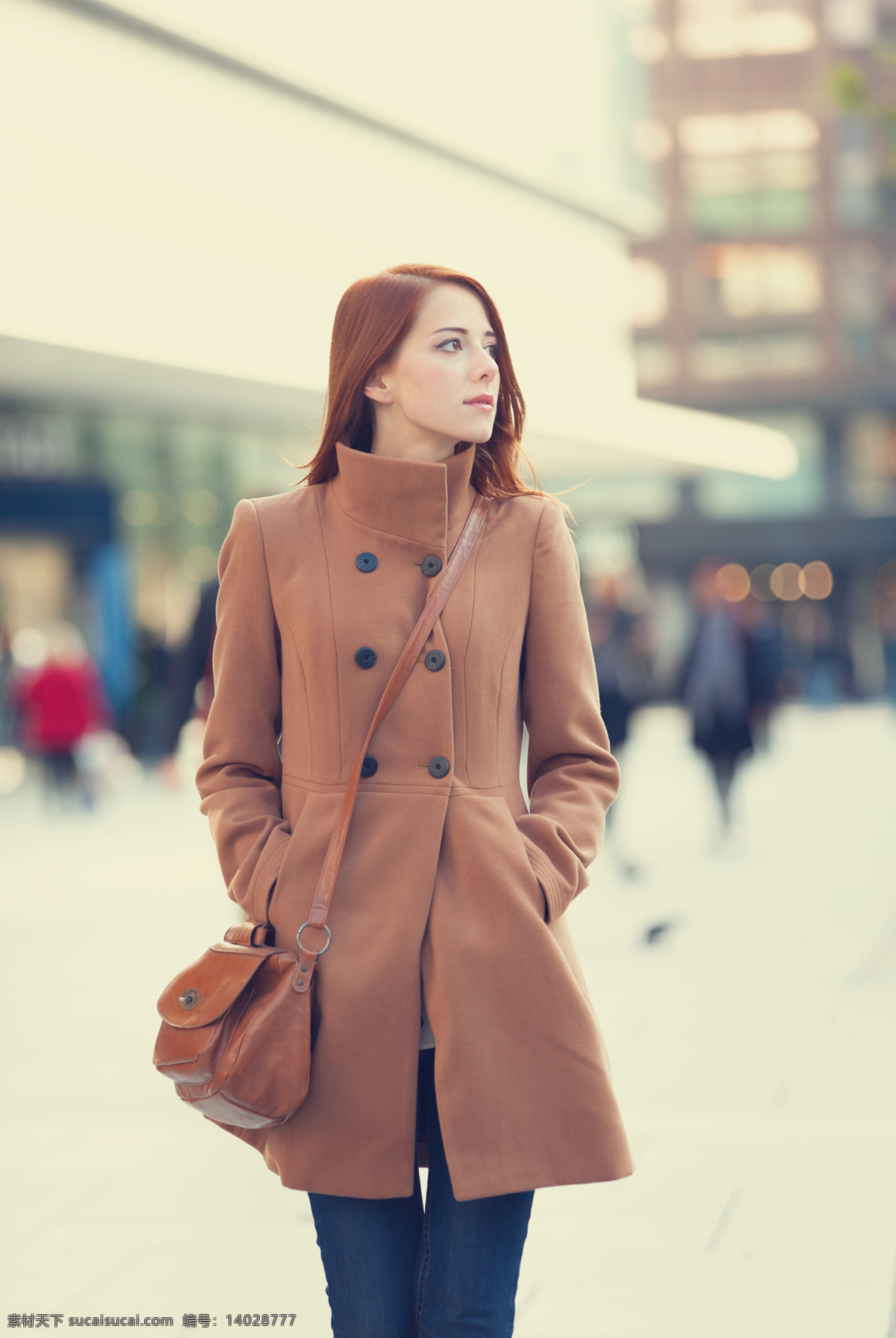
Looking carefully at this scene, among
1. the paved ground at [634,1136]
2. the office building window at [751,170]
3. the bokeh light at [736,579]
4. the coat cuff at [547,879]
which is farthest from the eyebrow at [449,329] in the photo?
the office building window at [751,170]

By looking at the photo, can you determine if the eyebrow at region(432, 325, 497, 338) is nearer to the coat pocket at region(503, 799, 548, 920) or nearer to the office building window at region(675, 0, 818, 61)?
the coat pocket at region(503, 799, 548, 920)

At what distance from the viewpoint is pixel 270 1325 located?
3584 mm

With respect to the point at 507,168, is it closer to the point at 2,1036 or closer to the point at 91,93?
the point at 91,93

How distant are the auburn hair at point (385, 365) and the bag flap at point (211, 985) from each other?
2.45 feet

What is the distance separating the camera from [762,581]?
46.4 metres

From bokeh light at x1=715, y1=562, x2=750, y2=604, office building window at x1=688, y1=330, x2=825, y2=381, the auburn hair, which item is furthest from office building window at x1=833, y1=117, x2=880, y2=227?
the auburn hair

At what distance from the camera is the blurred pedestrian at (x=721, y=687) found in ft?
37.8

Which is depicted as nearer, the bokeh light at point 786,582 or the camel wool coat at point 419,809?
the camel wool coat at point 419,809

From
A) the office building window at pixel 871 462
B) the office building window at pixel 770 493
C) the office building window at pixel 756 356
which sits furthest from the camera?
the office building window at pixel 756 356

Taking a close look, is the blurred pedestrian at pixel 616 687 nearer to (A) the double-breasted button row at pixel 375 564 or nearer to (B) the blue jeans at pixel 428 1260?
(A) the double-breasted button row at pixel 375 564

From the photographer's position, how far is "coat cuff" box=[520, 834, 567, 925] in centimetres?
225

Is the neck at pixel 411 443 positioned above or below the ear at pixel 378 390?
below

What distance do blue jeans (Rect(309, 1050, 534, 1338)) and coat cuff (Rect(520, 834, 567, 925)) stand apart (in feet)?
0.89

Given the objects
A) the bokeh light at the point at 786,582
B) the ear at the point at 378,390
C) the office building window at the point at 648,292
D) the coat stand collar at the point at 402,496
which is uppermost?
the office building window at the point at 648,292
